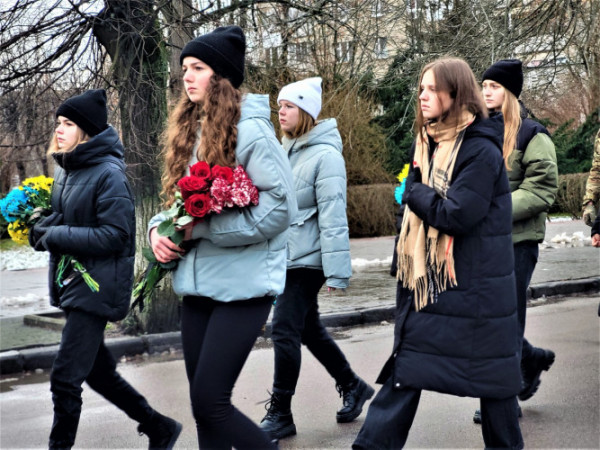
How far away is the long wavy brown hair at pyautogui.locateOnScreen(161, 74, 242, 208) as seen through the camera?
3.50 metres

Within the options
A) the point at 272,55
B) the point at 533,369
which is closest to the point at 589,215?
Answer: the point at 533,369

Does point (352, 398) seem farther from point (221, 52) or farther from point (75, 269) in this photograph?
point (221, 52)

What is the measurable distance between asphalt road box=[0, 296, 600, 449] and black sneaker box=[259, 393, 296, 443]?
0.08m

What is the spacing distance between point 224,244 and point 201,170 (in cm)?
30

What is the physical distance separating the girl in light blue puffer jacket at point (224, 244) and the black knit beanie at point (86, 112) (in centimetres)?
107

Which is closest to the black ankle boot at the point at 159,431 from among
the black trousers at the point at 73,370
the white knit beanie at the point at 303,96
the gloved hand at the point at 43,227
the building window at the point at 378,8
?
the black trousers at the point at 73,370

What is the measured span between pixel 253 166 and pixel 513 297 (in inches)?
46.4

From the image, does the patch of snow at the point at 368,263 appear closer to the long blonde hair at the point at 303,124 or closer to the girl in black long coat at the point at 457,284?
the long blonde hair at the point at 303,124

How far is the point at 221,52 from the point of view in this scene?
11.7 ft

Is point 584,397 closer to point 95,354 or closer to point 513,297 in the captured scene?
point 513,297

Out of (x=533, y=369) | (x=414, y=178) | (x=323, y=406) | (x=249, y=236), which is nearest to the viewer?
(x=249, y=236)

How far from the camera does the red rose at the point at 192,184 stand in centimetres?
338

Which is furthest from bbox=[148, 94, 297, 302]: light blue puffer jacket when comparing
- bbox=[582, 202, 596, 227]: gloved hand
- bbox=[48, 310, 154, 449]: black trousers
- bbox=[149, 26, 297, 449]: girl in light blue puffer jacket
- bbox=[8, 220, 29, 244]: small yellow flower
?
bbox=[582, 202, 596, 227]: gloved hand

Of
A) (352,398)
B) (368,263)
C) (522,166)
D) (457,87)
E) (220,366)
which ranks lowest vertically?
(368,263)
